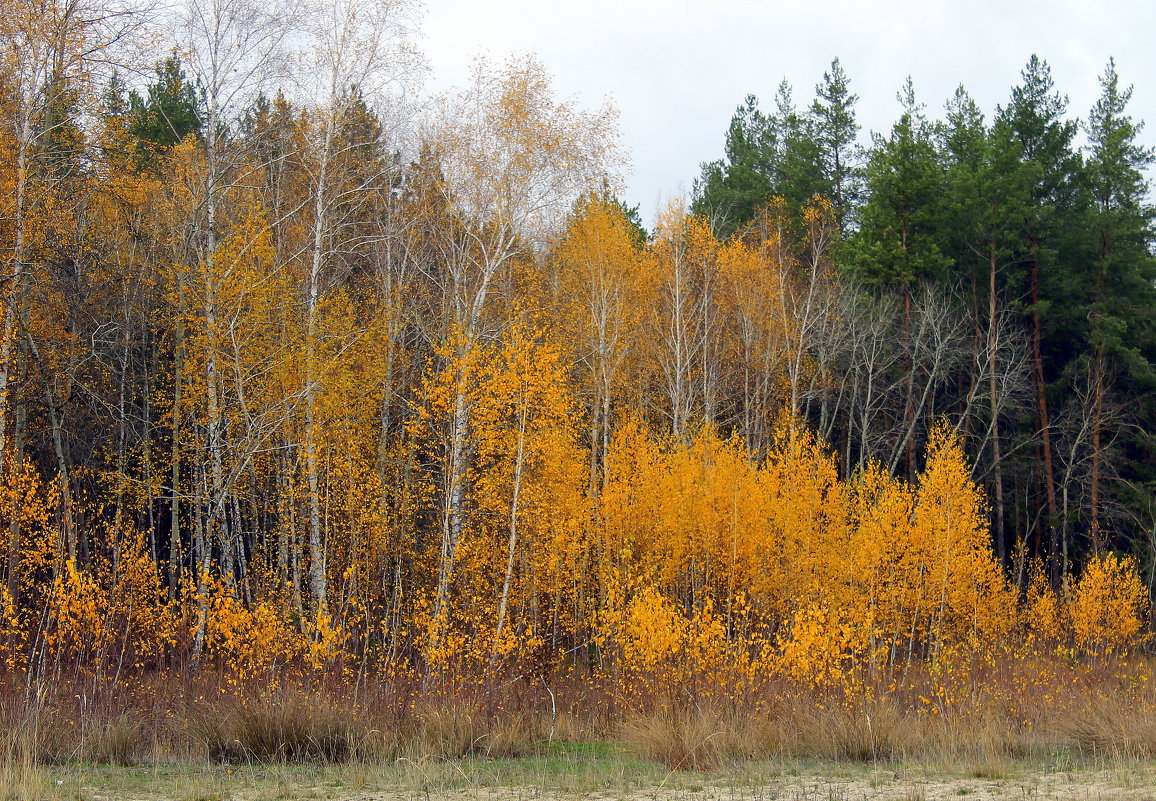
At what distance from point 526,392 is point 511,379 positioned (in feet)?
1.52

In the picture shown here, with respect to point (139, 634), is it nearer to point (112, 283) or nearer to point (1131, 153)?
point (112, 283)

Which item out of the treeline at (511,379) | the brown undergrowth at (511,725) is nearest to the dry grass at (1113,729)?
the brown undergrowth at (511,725)

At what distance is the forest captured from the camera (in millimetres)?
14391

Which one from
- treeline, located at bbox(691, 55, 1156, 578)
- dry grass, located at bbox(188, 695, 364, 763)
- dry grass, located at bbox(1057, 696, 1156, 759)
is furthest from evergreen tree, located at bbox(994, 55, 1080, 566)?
dry grass, located at bbox(188, 695, 364, 763)

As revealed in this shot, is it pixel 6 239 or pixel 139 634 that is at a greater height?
pixel 6 239

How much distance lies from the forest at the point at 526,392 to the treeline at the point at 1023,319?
0.16 m

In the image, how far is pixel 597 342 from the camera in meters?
26.5

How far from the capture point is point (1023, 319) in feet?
103

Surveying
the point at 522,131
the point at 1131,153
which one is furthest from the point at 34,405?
the point at 1131,153

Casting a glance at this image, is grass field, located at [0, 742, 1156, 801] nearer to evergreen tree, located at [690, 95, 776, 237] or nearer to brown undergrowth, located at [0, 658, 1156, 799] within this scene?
brown undergrowth, located at [0, 658, 1156, 799]

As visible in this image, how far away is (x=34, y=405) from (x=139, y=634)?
6.46m

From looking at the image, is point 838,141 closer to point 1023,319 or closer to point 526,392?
point 1023,319

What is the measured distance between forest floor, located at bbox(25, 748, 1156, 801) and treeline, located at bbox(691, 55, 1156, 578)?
1895 centimetres

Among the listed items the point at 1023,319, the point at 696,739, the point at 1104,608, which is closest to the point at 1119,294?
the point at 1023,319
